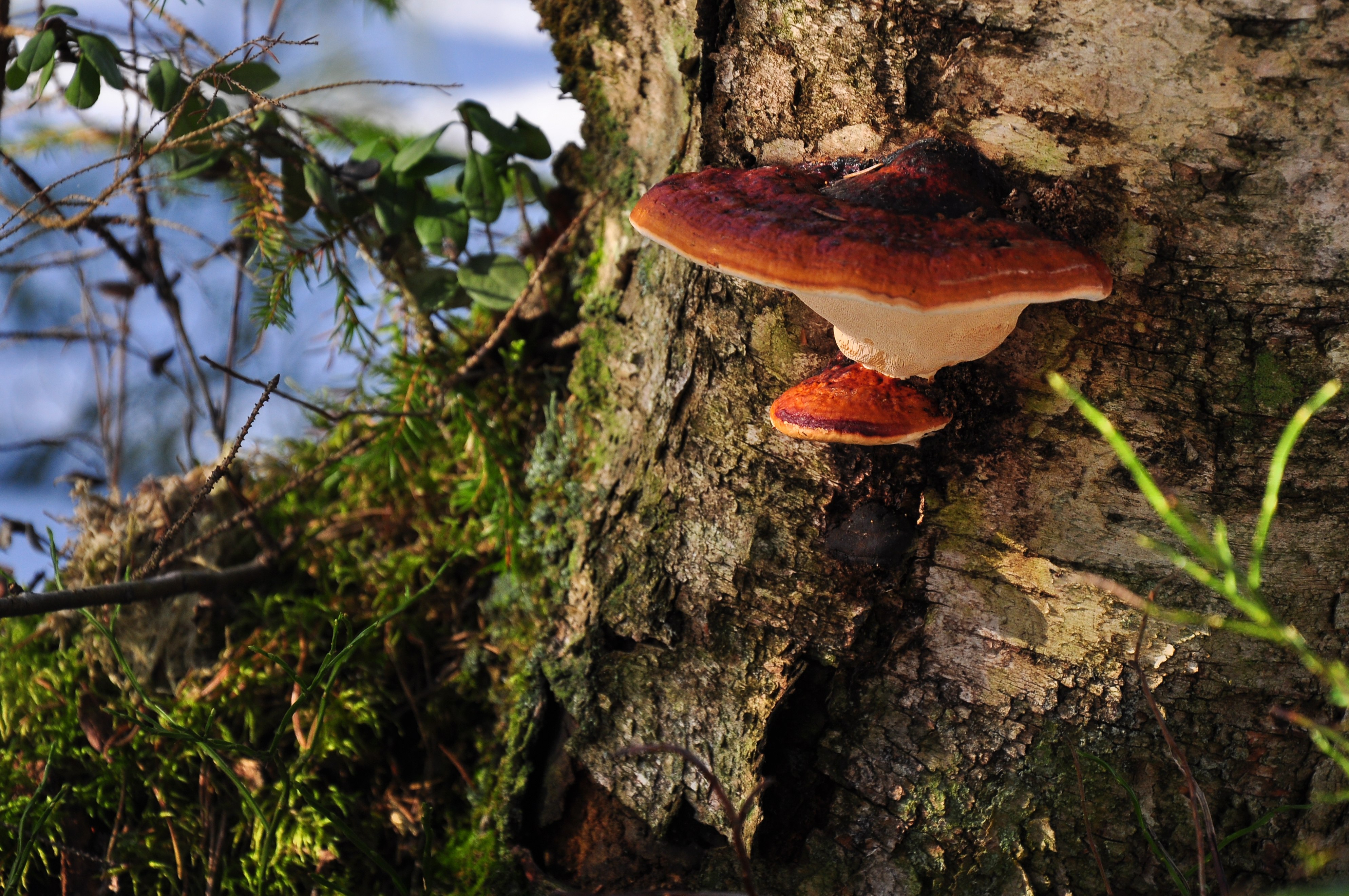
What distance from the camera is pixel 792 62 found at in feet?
4.32

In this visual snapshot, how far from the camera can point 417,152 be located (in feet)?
6.21

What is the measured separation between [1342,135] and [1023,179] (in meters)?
0.40

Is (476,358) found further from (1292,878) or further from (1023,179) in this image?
(1292,878)

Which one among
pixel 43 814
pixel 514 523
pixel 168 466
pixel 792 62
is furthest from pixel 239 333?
pixel 792 62

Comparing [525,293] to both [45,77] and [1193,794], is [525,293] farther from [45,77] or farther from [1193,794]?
[1193,794]

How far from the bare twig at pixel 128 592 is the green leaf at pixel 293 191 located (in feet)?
3.10

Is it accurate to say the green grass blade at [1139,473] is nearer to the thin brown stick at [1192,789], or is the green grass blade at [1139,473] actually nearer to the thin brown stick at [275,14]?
the thin brown stick at [1192,789]

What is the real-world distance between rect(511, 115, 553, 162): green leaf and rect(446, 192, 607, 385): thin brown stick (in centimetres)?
19

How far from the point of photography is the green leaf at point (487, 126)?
194cm

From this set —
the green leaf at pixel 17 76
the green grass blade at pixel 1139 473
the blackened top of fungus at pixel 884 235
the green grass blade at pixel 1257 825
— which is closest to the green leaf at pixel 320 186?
the green leaf at pixel 17 76

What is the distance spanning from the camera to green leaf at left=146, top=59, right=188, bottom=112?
1669 mm

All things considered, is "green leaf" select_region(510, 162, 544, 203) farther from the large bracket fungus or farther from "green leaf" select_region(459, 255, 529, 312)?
the large bracket fungus

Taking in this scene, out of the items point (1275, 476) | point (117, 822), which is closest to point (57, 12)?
A: point (117, 822)

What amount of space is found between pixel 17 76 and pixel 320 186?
0.58 meters
